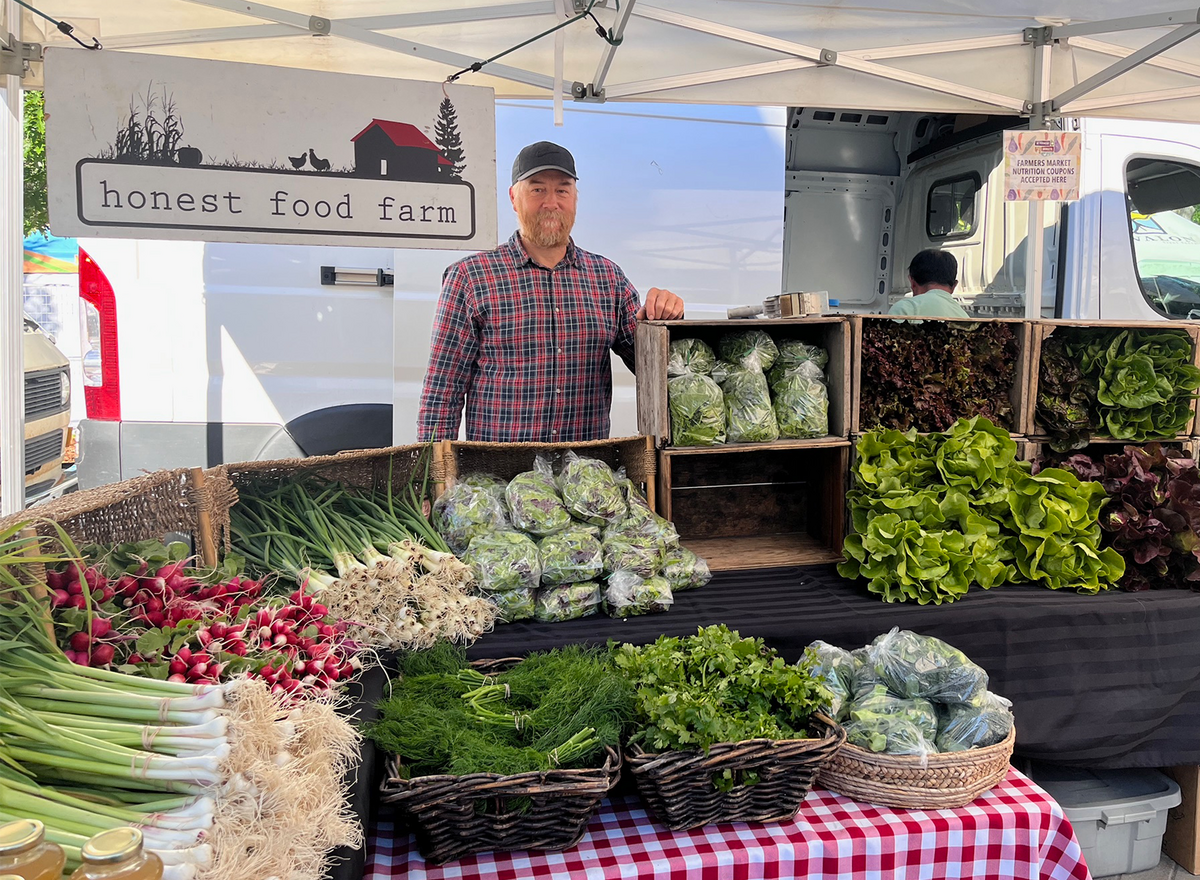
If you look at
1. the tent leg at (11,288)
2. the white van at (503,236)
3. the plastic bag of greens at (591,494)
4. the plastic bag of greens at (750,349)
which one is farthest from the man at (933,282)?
the tent leg at (11,288)

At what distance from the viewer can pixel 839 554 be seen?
304 cm

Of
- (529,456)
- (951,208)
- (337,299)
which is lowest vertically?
(529,456)

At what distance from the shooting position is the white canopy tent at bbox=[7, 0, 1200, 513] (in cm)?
311

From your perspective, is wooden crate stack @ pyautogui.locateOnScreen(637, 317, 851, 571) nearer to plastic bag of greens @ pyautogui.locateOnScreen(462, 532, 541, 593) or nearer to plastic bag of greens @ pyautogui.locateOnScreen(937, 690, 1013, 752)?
plastic bag of greens @ pyautogui.locateOnScreen(462, 532, 541, 593)

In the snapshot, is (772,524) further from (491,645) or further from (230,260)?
(230,260)

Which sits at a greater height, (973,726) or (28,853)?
(28,853)

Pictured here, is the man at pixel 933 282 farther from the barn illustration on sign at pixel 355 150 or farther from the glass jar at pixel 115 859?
the glass jar at pixel 115 859

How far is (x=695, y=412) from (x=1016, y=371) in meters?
1.31

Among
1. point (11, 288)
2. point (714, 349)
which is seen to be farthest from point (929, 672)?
point (11, 288)

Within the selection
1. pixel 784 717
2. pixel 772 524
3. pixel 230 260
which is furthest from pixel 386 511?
pixel 230 260

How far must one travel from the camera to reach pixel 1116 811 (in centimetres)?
271

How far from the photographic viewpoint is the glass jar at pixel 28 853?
0.83m

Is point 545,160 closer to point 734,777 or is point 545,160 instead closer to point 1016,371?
point 1016,371

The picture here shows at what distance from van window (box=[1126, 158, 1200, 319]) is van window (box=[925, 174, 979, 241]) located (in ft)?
3.29
